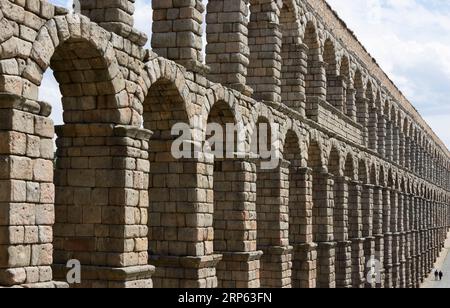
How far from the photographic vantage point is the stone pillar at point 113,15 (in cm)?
1221

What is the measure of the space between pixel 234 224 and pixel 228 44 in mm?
4275

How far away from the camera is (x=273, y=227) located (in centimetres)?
1964

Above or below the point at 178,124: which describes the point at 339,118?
above

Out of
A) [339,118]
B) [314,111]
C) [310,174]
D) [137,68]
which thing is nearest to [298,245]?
[310,174]

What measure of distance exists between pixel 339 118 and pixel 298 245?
7209 mm

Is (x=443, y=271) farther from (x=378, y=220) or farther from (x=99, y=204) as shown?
(x=99, y=204)

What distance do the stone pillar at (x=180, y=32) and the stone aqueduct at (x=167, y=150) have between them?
A: 0.03 metres

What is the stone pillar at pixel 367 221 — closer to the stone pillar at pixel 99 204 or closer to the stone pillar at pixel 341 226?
the stone pillar at pixel 341 226

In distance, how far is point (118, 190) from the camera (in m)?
12.0

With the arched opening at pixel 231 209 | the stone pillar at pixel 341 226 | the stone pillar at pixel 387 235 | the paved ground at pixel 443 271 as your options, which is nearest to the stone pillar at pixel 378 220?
the stone pillar at pixel 387 235

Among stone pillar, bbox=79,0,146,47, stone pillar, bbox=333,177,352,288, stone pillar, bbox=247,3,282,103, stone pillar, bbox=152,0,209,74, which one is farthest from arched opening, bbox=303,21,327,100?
stone pillar, bbox=79,0,146,47

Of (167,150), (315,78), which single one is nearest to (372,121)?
(315,78)
